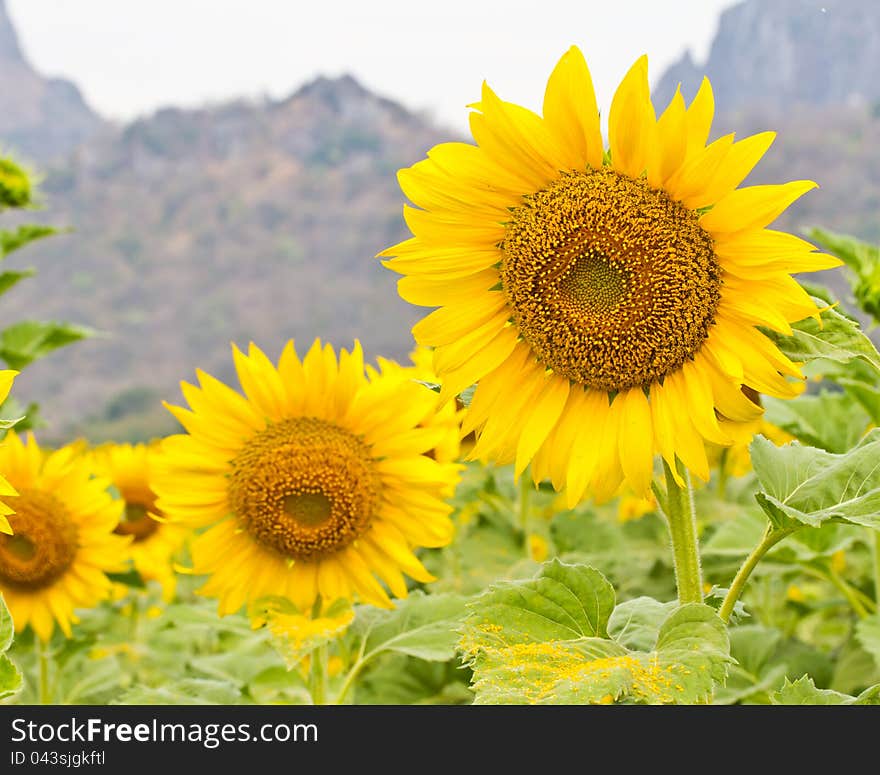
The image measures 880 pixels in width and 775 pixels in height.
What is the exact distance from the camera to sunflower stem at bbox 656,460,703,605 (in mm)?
1203

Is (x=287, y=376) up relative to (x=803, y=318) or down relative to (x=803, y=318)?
up

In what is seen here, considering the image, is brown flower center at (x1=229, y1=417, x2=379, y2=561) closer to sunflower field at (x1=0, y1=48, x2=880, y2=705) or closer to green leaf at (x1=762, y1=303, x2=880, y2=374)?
sunflower field at (x1=0, y1=48, x2=880, y2=705)

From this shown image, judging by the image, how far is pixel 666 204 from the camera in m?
1.21

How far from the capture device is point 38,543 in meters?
2.32

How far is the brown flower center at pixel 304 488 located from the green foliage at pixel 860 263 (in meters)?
1.03

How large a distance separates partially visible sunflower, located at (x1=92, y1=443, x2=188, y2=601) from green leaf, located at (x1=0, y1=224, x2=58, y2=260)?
0.71 meters

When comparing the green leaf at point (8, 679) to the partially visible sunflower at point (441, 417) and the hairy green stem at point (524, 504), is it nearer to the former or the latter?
the partially visible sunflower at point (441, 417)

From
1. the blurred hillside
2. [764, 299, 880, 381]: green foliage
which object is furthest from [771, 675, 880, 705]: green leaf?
the blurred hillside

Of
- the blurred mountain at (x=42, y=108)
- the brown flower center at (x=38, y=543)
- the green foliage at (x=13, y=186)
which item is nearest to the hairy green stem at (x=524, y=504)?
the brown flower center at (x=38, y=543)

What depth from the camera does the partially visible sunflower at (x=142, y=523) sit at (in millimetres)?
3143
